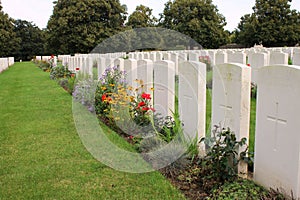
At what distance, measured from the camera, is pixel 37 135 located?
5383 millimetres

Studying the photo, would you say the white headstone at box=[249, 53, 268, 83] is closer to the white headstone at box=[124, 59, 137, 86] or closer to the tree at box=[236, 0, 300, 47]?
the white headstone at box=[124, 59, 137, 86]

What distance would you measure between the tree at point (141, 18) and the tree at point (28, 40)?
18.1 m

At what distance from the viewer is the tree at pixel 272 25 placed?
38094 millimetres

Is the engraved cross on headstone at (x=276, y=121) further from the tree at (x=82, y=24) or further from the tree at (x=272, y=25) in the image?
the tree at (x=272, y=25)

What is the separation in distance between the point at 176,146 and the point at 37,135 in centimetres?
264

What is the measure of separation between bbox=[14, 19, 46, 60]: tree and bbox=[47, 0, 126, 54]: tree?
14.5 metres

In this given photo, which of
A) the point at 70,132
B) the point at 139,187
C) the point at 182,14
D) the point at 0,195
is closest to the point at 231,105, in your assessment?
the point at 139,187

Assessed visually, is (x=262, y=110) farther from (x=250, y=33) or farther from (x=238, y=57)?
Answer: (x=250, y=33)

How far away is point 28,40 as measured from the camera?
Result: 52.5 meters

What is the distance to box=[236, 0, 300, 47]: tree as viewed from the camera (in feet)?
125

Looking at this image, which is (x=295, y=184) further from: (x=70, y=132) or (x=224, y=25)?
(x=224, y=25)

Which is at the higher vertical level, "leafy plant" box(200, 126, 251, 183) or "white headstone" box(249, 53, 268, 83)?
"white headstone" box(249, 53, 268, 83)

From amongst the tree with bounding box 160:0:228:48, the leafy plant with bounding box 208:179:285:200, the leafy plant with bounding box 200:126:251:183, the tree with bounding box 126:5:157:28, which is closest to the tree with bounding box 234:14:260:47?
the tree with bounding box 160:0:228:48

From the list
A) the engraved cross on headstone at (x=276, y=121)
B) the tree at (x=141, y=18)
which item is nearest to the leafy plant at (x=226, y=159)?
the engraved cross on headstone at (x=276, y=121)
